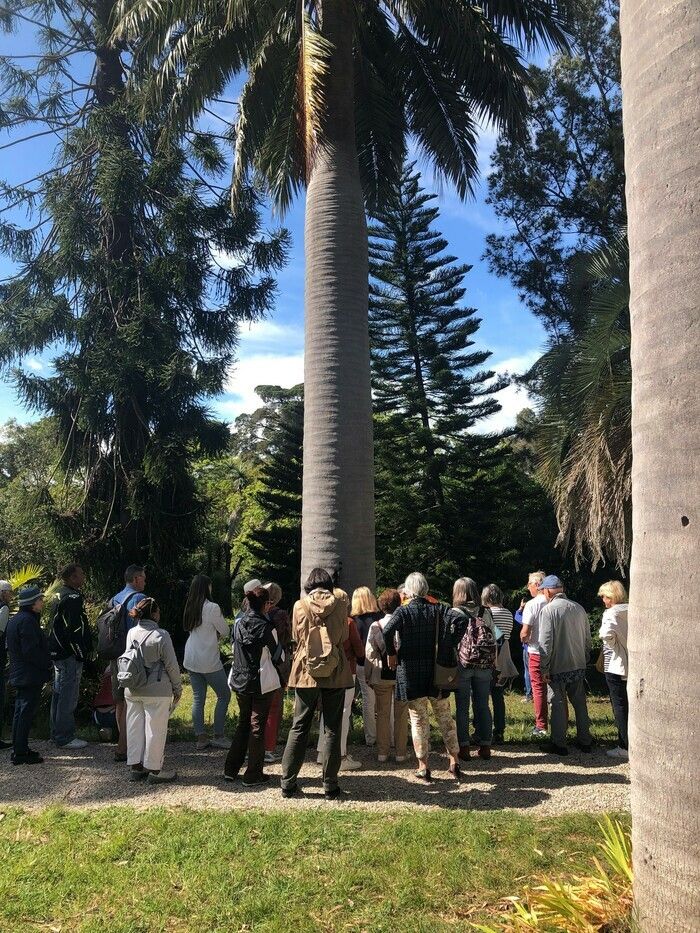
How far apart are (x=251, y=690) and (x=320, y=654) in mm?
694

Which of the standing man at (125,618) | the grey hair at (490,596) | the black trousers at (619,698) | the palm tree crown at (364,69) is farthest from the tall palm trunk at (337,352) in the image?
the black trousers at (619,698)

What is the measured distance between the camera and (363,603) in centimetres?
670

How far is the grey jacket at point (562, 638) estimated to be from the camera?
6391mm

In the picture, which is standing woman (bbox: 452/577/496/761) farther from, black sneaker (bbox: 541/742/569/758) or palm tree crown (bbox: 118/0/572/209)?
palm tree crown (bbox: 118/0/572/209)

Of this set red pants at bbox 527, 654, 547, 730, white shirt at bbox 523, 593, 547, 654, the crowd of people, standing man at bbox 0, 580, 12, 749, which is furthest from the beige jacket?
standing man at bbox 0, 580, 12, 749

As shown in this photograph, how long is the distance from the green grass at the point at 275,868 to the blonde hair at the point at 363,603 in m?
1.99

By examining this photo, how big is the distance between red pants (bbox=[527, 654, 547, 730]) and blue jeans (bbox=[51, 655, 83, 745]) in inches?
176

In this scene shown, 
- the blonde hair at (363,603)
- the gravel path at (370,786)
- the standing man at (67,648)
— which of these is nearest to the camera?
the gravel path at (370,786)

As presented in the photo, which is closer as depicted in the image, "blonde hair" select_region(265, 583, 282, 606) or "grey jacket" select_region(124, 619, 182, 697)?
"grey jacket" select_region(124, 619, 182, 697)

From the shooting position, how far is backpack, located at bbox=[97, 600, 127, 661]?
637 centimetres

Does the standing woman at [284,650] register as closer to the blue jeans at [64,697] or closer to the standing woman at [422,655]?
the standing woman at [422,655]

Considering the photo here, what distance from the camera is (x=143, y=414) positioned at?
13.5 meters

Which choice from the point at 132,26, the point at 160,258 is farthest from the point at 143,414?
the point at 132,26

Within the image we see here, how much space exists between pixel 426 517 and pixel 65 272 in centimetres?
1211
